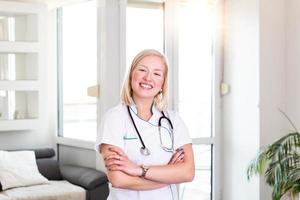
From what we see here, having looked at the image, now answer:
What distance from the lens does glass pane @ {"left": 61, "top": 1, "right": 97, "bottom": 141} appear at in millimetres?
4395

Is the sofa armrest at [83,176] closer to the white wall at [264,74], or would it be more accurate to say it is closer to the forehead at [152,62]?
the white wall at [264,74]

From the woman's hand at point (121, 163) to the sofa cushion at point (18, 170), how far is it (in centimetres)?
253

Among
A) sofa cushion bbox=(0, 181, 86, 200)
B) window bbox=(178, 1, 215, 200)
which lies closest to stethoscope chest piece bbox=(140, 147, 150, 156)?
sofa cushion bbox=(0, 181, 86, 200)

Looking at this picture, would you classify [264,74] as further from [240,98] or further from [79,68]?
[79,68]

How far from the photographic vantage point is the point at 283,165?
11.0ft

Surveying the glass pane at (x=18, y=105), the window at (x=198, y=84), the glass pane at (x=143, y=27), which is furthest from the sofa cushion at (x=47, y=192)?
the glass pane at (x=143, y=27)

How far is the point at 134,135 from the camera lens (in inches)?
67.3

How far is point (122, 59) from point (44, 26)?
3.07ft

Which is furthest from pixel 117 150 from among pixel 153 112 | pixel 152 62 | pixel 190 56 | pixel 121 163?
pixel 190 56

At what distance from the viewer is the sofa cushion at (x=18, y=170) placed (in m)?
3.98

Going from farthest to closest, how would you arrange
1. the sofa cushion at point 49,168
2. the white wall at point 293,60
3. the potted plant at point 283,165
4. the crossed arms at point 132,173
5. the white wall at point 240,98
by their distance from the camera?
the sofa cushion at point 49,168 → the white wall at point 240,98 → the white wall at point 293,60 → the potted plant at point 283,165 → the crossed arms at point 132,173

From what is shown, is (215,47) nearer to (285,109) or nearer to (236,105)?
(236,105)

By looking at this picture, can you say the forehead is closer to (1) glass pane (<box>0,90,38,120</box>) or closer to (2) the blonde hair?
(2) the blonde hair

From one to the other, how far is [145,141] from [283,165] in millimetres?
1930
